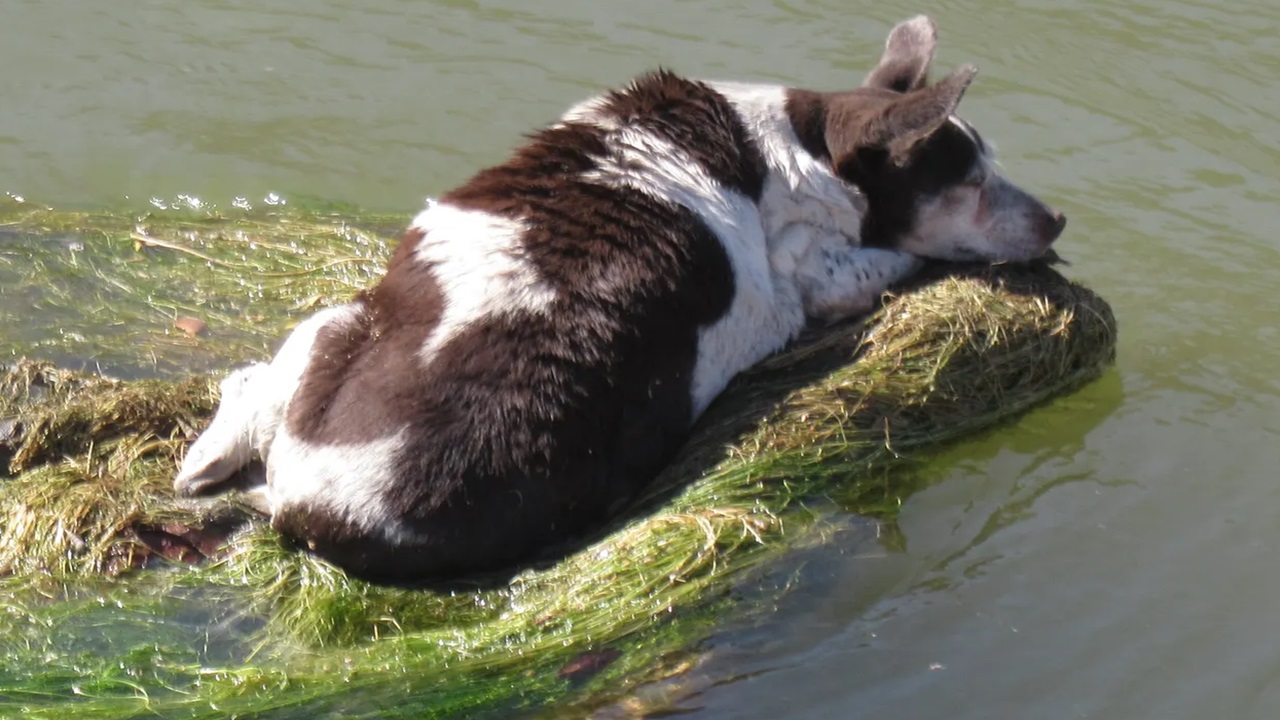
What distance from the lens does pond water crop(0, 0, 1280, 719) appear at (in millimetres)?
5977

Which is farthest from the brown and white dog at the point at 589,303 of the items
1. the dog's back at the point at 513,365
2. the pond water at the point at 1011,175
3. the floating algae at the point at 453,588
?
the pond water at the point at 1011,175

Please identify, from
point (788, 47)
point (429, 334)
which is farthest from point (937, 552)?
point (788, 47)

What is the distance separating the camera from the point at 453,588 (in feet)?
18.0

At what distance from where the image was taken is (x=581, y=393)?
18.2 feet

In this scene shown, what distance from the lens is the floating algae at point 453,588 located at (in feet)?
17.0

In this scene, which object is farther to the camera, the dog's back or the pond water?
the pond water

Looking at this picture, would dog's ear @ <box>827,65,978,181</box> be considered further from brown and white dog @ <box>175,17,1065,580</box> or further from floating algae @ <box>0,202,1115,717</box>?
floating algae @ <box>0,202,1115,717</box>

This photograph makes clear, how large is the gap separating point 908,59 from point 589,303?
238cm

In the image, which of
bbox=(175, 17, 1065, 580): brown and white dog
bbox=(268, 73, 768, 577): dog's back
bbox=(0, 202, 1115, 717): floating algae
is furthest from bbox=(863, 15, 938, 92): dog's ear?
bbox=(268, 73, 768, 577): dog's back

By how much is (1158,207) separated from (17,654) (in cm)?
698

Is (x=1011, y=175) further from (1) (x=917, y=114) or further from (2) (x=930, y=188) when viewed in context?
(1) (x=917, y=114)

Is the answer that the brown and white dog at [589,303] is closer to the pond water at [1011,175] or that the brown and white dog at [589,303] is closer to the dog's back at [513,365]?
the dog's back at [513,365]

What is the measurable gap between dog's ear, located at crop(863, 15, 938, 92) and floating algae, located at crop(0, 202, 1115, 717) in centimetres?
97

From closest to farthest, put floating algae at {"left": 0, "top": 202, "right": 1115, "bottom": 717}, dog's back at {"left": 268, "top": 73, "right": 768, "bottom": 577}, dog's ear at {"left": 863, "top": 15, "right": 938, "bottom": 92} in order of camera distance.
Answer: floating algae at {"left": 0, "top": 202, "right": 1115, "bottom": 717} → dog's back at {"left": 268, "top": 73, "right": 768, "bottom": 577} → dog's ear at {"left": 863, "top": 15, "right": 938, "bottom": 92}
